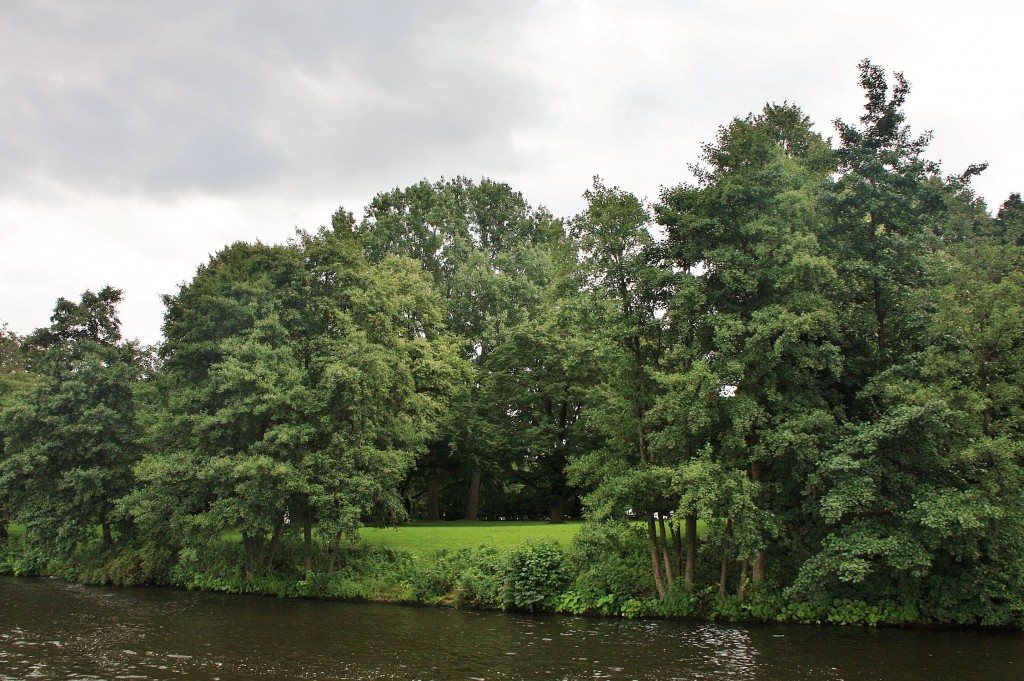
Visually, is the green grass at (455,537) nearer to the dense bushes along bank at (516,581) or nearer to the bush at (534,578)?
the dense bushes along bank at (516,581)

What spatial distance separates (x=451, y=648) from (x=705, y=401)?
10.8m

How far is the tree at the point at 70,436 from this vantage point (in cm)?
3556

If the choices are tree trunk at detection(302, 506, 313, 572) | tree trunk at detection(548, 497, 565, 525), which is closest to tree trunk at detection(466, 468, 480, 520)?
tree trunk at detection(548, 497, 565, 525)

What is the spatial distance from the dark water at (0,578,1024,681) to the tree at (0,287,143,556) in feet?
35.1

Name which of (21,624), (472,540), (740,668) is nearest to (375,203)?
(472,540)

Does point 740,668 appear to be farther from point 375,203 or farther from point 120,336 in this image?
point 375,203

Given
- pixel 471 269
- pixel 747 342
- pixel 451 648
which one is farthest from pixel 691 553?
pixel 471 269

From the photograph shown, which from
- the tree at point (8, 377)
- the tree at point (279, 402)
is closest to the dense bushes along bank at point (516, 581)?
the tree at point (279, 402)

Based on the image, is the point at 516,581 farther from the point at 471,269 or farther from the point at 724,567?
the point at 471,269

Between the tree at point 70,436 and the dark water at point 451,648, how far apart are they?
1069cm

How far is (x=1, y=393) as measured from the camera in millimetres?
45281

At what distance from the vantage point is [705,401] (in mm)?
22406

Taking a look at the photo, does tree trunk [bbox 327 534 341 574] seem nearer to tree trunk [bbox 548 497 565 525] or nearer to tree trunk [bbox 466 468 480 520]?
tree trunk [bbox 466 468 480 520]

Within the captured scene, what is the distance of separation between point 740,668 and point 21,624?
75.5 feet
